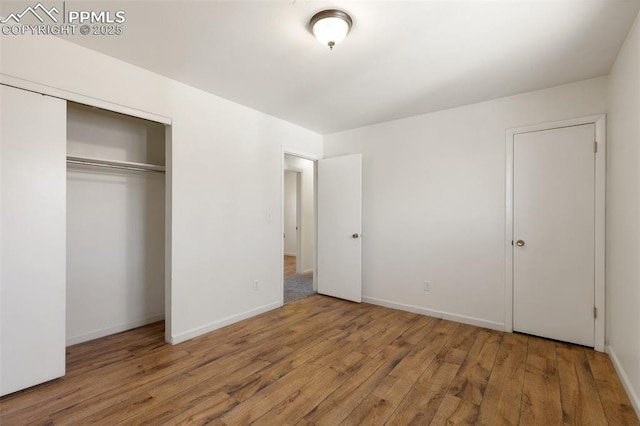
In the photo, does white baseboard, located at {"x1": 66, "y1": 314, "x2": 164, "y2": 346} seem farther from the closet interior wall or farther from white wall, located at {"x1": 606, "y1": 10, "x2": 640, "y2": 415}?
white wall, located at {"x1": 606, "y1": 10, "x2": 640, "y2": 415}

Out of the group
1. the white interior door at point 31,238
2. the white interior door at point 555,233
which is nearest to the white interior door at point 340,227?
the white interior door at point 555,233

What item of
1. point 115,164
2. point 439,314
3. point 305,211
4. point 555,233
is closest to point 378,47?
point 555,233

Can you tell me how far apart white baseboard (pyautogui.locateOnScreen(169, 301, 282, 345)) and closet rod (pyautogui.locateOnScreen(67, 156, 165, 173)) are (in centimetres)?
180

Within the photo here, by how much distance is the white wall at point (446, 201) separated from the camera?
10.3 ft

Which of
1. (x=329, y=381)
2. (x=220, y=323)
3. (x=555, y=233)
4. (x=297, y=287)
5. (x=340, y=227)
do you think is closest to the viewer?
(x=329, y=381)

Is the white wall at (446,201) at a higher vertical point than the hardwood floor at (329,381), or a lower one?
higher

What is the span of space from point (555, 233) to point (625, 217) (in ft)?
2.51

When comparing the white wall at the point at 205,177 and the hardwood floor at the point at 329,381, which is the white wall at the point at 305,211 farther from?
the hardwood floor at the point at 329,381

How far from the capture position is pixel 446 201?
3.53 meters

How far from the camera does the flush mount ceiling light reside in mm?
1817

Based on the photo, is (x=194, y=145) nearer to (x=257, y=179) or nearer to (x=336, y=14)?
(x=257, y=179)

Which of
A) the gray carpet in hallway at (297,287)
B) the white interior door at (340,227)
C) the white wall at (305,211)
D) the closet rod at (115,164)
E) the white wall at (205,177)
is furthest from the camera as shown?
the white wall at (305,211)

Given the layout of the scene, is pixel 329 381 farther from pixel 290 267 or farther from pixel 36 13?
pixel 290 267

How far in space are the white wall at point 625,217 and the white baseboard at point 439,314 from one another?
0.93 metres
